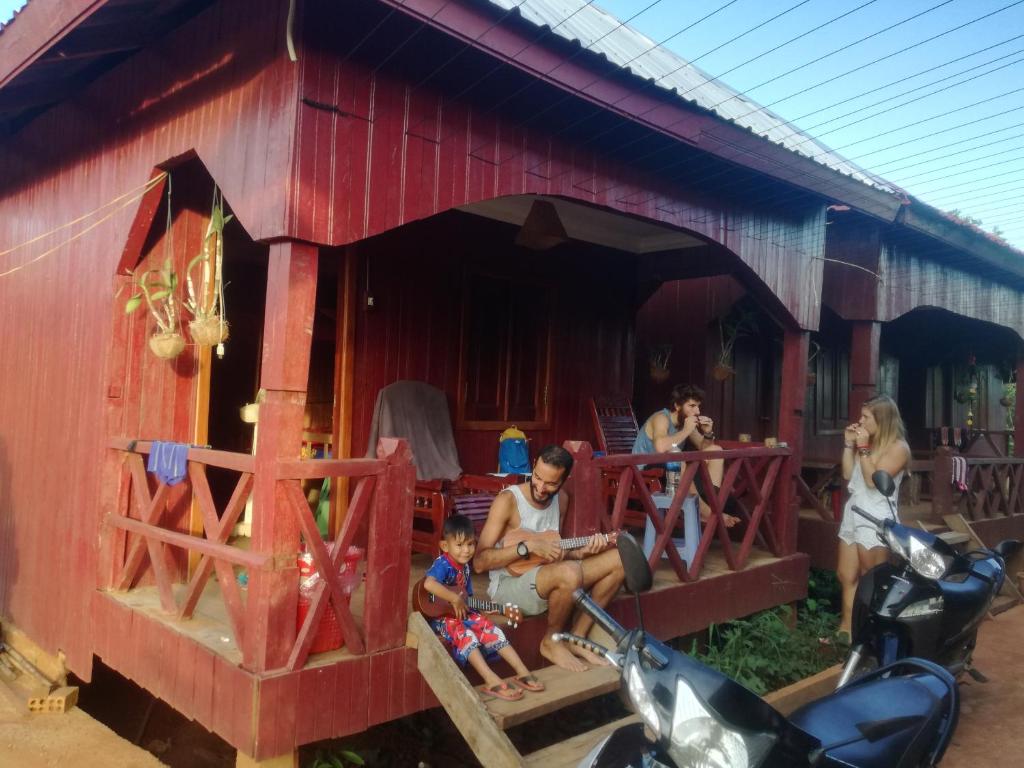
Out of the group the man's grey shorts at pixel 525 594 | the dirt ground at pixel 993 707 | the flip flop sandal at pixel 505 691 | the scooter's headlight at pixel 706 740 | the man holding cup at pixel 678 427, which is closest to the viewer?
the scooter's headlight at pixel 706 740

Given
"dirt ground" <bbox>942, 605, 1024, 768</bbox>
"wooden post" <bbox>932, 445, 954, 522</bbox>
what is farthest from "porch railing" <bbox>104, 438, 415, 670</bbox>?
"wooden post" <bbox>932, 445, 954, 522</bbox>

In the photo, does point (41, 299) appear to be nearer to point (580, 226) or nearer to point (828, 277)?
point (580, 226)

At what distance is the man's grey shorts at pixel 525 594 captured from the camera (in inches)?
154

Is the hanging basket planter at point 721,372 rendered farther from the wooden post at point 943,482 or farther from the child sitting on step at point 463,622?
the child sitting on step at point 463,622

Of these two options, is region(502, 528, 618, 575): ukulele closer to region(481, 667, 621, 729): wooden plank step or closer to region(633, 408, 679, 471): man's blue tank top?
region(481, 667, 621, 729): wooden plank step

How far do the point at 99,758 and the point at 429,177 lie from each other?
3501 mm

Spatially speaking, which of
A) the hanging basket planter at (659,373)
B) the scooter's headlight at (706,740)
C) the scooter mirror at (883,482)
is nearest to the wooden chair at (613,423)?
the hanging basket planter at (659,373)

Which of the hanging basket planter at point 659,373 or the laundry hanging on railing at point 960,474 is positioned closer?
the laundry hanging on railing at point 960,474

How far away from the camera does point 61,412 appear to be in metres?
5.11

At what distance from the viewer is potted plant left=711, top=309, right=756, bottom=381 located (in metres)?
8.73

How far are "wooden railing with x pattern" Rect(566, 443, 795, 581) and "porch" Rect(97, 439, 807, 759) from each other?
0.04 meters

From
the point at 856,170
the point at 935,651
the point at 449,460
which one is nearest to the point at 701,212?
the point at 856,170

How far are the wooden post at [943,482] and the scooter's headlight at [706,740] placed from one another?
6729mm

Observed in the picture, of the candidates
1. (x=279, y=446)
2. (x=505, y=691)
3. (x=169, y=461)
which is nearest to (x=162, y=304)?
(x=169, y=461)
